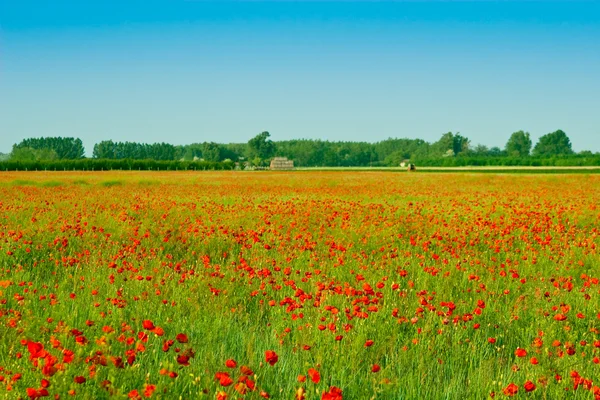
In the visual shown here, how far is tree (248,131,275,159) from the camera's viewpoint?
565ft

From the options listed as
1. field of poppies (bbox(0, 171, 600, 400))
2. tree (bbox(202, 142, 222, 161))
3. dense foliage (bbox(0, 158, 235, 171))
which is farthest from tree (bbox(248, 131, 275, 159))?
field of poppies (bbox(0, 171, 600, 400))

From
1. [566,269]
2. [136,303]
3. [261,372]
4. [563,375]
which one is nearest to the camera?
[261,372]

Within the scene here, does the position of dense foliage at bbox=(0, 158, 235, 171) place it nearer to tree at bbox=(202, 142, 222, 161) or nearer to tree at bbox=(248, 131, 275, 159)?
tree at bbox=(248, 131, 275, 159)

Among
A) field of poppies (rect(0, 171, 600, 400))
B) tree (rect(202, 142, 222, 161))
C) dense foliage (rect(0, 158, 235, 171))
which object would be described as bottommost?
field of poppies (rect(0, 171, 600, 400))

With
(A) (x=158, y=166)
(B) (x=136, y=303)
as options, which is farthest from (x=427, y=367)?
(A) (x=158, y=166)

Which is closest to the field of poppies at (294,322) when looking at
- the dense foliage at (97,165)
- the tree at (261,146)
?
the dense foliage at (97,165)

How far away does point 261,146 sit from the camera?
172250 millimetres

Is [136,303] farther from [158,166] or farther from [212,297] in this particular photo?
[158,166]

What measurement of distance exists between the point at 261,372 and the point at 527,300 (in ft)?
12.2

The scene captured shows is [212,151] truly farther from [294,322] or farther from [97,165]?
[294,322]

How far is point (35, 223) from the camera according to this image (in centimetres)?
1090

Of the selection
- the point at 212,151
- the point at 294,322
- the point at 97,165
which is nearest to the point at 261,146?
the point at 212,151

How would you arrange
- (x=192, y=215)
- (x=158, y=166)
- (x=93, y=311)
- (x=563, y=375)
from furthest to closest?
(x=158, y=166), (x=192, y=215), (x=93, y=311), (x=563, y=375)

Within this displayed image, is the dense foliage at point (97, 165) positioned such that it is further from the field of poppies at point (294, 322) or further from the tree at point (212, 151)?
the field of poppies at point (294, 322)
